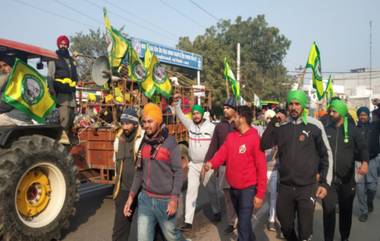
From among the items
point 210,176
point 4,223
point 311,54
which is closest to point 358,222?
point 210,176

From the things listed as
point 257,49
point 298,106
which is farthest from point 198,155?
point 257,49

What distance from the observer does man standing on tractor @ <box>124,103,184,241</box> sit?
3451mm

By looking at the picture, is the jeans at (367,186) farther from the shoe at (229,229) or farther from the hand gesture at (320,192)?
the hand gesture at (320,192)

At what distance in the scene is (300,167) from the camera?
3.91m

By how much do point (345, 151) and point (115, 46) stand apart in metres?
4.45

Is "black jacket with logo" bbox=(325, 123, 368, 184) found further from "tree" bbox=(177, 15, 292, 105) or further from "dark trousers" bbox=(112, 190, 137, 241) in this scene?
"tree" bbox=(177, 15, 292, 105)

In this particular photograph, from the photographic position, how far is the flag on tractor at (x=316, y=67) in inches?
287

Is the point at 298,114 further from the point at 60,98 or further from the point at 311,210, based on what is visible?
the point at 60,98

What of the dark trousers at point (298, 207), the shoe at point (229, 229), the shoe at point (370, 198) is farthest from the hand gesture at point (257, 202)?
the shoe at point (370, 198)

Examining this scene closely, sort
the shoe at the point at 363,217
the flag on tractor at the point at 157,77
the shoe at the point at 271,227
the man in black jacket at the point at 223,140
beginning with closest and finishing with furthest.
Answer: the man in black jacket at the point at 223,140 < the shoe at the point at 271,227 < the shoe at the point at 363,217 < the flag on tractor at the point at 157,77

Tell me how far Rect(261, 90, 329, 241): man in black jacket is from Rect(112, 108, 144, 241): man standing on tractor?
1.38m

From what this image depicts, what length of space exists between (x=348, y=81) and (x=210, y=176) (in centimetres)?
7902

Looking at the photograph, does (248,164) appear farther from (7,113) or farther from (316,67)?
(316,67)

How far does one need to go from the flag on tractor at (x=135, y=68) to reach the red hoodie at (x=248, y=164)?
12.4 feet
